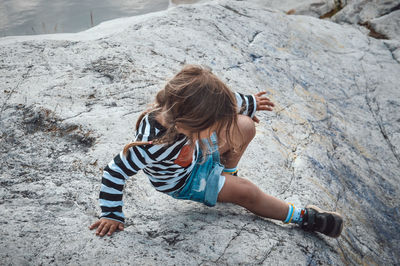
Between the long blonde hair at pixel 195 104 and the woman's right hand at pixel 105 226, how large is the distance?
0.35 metres

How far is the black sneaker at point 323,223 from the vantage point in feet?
6.20

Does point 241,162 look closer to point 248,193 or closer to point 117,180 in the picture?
point 248,193

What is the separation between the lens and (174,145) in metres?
1.74

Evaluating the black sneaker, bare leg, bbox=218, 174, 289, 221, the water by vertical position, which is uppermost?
bare leg, bbox=218, 174, 289, 221

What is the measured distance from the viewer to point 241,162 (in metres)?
2.32

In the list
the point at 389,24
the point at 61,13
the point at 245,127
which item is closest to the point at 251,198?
the point at 245,127

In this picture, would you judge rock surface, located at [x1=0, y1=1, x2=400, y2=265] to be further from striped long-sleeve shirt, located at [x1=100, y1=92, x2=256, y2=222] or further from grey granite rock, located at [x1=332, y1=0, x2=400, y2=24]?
grey granite rock, located at [x1=332, y1=0, x2=400, y2=24]

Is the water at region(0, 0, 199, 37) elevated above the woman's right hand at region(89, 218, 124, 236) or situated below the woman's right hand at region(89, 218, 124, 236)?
below

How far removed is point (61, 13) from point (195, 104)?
619cm

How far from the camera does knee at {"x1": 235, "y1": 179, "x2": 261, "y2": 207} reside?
186 cm

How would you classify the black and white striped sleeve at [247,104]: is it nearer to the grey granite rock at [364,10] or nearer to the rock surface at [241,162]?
the rock surface at [241,162]

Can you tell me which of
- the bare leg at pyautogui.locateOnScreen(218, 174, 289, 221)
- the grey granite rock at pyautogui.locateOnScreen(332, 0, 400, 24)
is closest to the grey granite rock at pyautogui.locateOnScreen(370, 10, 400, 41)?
the grey granite rock at pyautogui.locateOnScreen(332, 0, 400, 24)

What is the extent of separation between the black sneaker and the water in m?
5.07

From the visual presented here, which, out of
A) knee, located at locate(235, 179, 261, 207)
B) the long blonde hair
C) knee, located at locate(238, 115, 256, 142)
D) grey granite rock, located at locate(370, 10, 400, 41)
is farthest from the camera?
grey granite rock, located at locate(370, 10, 400, 41)
